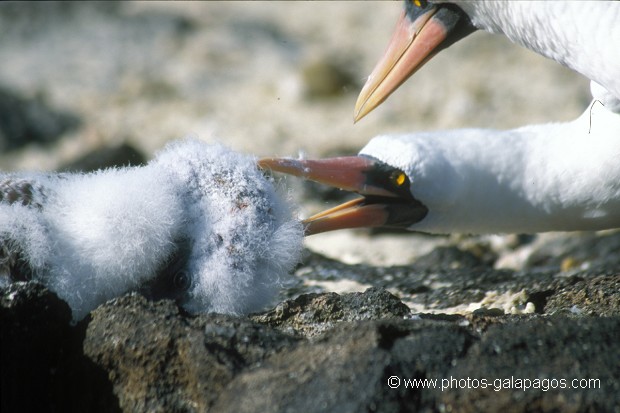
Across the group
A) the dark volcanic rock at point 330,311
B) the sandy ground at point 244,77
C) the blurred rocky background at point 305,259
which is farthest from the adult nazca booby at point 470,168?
the sandy ground at point 244,77

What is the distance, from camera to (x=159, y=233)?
264 cm

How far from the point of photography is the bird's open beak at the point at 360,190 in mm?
3031

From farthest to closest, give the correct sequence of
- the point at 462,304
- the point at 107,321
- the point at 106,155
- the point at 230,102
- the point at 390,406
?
the point at 230,102, the point at 106,155, the point at 462,304, the point at 107,321, the point at 390,406

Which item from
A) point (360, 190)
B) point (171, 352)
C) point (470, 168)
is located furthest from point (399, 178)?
point (171, 352)

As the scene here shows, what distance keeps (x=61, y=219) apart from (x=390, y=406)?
118cm

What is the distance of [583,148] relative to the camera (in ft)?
10.8

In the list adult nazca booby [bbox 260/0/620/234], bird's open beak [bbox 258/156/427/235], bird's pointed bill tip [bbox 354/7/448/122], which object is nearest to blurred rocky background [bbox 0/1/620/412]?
bird's open beak [bbox 258/156/427/235]

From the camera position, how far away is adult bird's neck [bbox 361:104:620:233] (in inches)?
128

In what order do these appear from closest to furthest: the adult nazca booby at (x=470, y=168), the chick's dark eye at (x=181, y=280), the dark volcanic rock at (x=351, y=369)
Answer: the dark volcanic rock at (x=351, y=369) → the chick's dark eye at (x=181, y=280) → the adult nazca booby at (x=470, y=168)

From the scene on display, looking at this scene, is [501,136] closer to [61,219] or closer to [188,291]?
[188,291]

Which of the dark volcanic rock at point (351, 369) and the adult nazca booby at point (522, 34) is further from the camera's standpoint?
the adult nazca booby at point (522, 34)

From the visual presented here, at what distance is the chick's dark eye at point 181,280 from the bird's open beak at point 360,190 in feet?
1.36

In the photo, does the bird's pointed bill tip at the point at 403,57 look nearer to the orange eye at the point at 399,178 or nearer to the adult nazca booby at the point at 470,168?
the adult nazca booby at the point at 470,168

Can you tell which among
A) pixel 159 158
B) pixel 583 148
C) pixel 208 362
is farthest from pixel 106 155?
pixel 208 362
